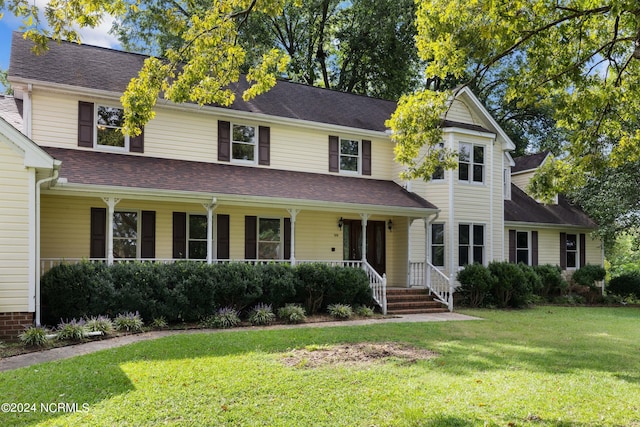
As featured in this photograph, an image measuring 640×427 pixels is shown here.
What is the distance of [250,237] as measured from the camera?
Answer: 1566 cm

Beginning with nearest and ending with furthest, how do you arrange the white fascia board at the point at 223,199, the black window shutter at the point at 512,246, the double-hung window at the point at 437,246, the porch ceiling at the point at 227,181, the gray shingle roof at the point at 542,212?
the white fascia board at the point at 223,199 < the porch ceiling at the point at 227,181 < the double-hung window at the point at 437,246 < the black window shutter at the point at 512,246 < the gray shingle roof at the point at 542,212

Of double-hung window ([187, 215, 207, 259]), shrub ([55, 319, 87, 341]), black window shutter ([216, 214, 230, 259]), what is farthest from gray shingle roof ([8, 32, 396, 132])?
shrub ([55, 319, 87, 341])

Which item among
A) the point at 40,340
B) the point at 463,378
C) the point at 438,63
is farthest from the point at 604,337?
the point at 40,340

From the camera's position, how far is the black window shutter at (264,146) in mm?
16391

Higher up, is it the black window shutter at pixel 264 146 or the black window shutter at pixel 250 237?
the black window shutter at pixel 264 146

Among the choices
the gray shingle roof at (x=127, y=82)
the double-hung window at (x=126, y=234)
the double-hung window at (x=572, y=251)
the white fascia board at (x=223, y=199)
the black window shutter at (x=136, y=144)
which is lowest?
the double-hung window at (x=572, y=251)

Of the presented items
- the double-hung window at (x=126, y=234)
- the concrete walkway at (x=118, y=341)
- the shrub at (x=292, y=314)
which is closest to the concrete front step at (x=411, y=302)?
the concrete walkway at (x=118, y=341)

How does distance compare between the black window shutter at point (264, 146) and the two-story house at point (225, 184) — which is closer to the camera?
the two-story house at point (225, 184)

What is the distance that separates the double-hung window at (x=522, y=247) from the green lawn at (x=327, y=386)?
11483 millimetres

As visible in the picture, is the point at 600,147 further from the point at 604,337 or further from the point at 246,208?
the point at 246,208

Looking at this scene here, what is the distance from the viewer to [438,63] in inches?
375

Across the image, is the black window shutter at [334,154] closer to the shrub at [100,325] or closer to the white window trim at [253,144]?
the white window trim at [253,144]

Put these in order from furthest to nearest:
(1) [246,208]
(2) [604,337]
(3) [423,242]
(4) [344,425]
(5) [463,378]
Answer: (3) [423,242] < (1) [246,208] < (2) [604,337] < (5) [463,378] < (4) [344,425]

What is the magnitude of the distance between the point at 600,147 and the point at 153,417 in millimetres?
11226
